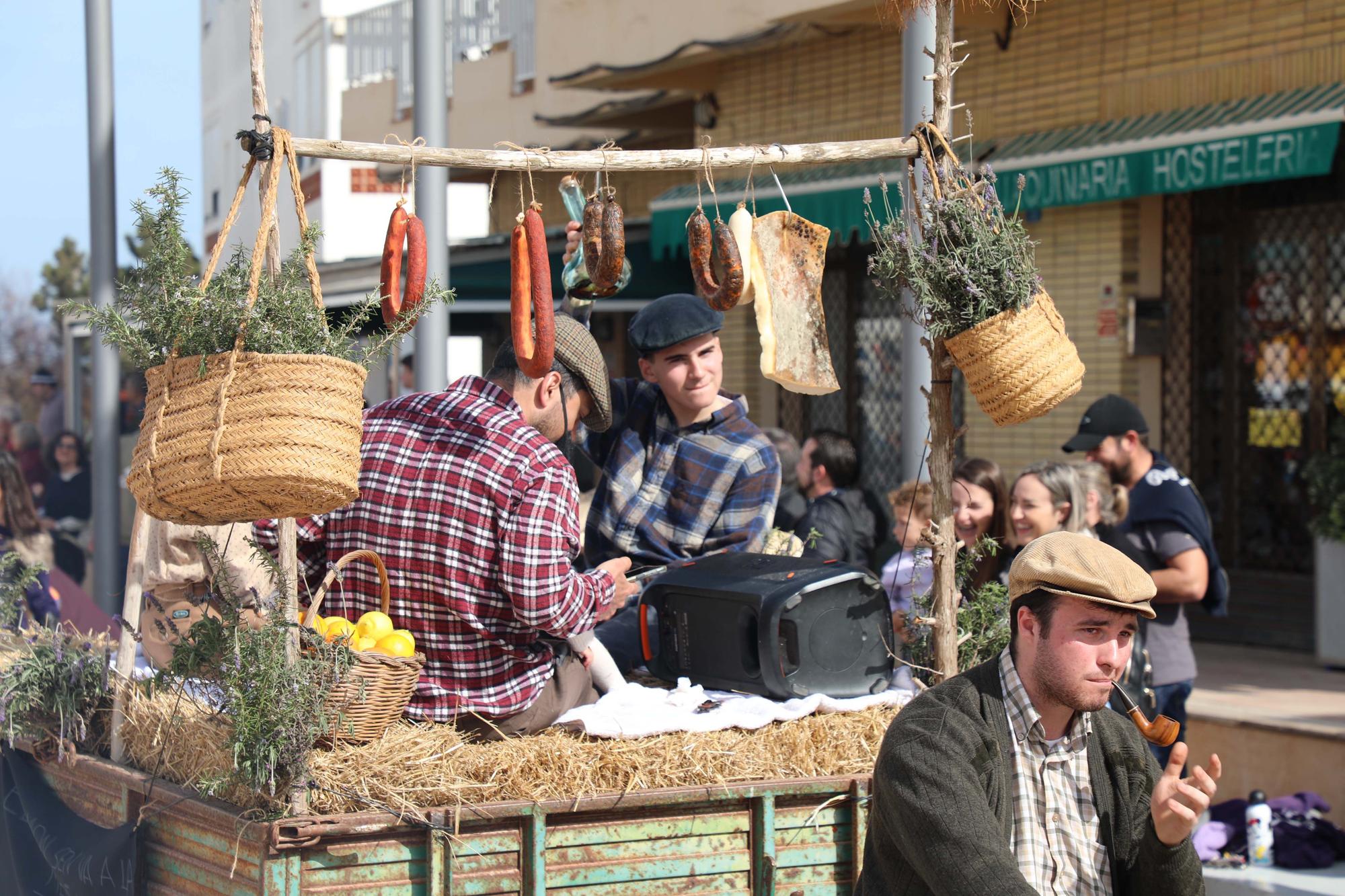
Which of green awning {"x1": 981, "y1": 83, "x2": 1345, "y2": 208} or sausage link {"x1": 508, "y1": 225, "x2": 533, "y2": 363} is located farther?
green awning {"x1": 981, "y1": 83, "x2": 1345, "y2": 208}

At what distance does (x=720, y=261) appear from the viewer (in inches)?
169

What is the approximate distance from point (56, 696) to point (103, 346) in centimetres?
353

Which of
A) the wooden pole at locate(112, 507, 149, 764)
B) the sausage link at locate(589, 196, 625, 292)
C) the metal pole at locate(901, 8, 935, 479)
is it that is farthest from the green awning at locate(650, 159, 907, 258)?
the wooden pole at locate(112, 507, 149, 764)

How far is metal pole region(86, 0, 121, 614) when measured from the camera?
770 centimetres

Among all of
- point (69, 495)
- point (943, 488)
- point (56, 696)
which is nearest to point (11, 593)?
point (56, 696)

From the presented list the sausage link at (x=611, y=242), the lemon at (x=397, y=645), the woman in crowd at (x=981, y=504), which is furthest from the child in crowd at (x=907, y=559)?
the lemon at (x=397, y=645)

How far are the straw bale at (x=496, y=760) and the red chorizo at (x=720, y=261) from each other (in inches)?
49.5

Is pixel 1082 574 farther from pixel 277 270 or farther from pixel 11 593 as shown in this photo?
pixel 11 593

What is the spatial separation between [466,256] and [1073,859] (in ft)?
29.1

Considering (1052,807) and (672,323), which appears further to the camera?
(672,323)

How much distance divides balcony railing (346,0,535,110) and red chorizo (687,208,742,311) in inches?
455

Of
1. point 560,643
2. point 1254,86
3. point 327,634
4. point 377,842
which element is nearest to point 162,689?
point 327,634

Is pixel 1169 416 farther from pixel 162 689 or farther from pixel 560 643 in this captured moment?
pixel 162 689

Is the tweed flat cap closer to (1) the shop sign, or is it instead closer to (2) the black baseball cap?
(2) the black baseball cap
